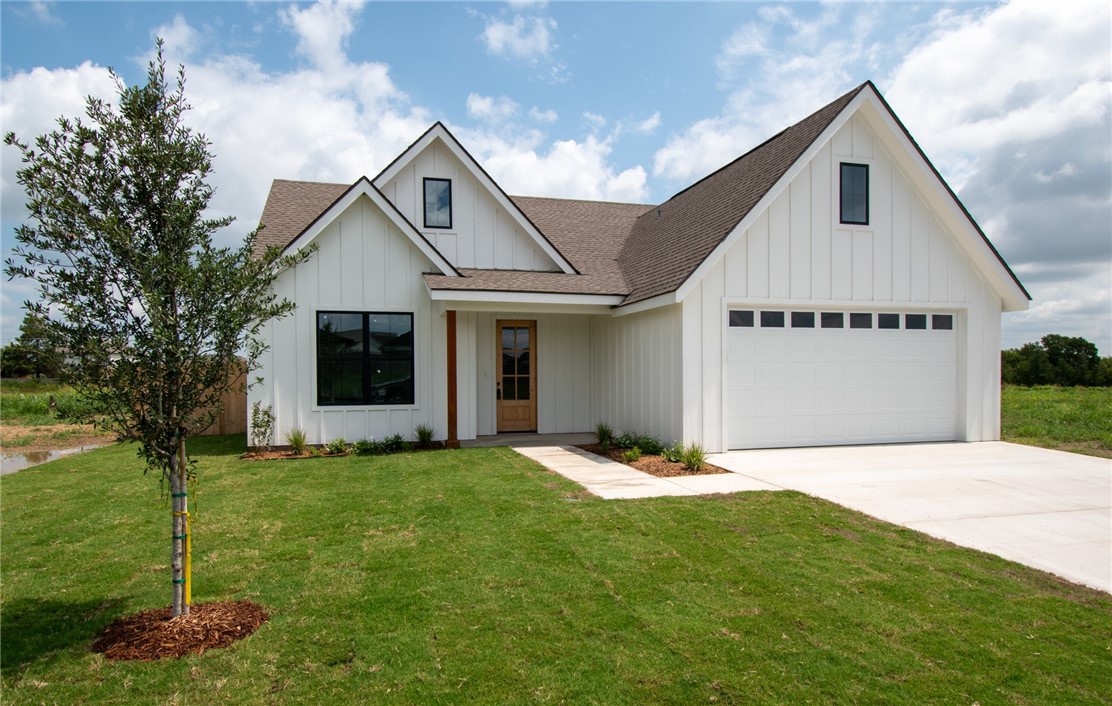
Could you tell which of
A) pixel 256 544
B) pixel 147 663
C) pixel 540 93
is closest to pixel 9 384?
pixel 540 93

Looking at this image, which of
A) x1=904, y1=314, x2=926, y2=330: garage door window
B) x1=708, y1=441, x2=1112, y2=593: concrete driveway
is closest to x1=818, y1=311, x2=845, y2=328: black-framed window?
x1=904, y1=314, x2=926, y2=330: garage door window

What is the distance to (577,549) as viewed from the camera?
18.3 ft

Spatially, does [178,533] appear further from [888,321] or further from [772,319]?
[888,321]

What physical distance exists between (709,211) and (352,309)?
23.7 feet

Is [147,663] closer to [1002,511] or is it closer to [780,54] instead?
[1002,511]

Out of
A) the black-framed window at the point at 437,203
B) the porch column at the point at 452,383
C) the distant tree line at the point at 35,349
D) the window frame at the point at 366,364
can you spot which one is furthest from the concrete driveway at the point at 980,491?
the black-framed window at the point at 437,203

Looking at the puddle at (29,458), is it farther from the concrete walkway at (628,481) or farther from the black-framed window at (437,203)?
the concrete walkway at (628,481)

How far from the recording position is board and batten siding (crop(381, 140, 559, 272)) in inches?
538

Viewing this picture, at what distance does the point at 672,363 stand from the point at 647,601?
6.78 m

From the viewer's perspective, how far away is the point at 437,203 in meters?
13.8

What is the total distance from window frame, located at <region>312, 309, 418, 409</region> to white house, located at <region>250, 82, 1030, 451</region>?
0.03 metres

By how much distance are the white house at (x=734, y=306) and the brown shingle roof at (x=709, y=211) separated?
0.23 ft

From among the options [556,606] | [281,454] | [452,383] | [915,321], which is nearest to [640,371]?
[452,383]

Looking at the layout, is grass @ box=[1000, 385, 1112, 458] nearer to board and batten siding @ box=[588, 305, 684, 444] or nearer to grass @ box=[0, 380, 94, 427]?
board and batten siding @ box=[588, 305, 684, 444]
